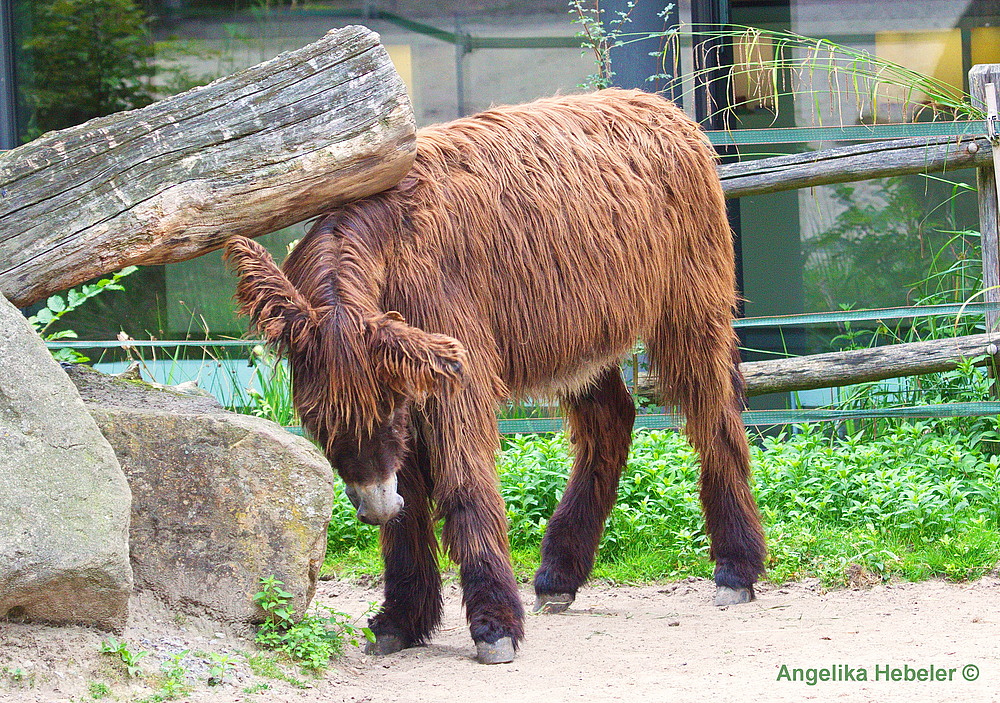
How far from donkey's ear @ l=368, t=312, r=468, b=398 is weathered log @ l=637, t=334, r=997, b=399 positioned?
250cm

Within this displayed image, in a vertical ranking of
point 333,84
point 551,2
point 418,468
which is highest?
point 551,2

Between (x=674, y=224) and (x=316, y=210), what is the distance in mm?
1416

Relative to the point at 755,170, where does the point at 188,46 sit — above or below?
above

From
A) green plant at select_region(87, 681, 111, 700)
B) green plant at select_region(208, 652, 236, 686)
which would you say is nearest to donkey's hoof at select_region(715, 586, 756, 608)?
green plant at select_region(208, 652, 236, 686)

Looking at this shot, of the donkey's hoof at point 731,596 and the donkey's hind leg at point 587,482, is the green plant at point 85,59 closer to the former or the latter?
the donkey's hind leg at point 587,482

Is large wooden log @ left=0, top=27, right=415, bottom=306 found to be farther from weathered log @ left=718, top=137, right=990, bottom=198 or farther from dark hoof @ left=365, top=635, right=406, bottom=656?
weathered log @ left=718, top=137, right=990, bottom=198

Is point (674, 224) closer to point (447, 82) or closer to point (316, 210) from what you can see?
point (316, 210)

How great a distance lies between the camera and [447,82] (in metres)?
7.26

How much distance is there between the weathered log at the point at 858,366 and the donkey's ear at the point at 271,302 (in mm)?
2646

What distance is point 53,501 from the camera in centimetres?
269

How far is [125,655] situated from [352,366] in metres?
0.98

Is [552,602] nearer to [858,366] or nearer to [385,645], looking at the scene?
[385,645]

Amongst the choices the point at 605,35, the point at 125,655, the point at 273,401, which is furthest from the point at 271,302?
the point at 605,35

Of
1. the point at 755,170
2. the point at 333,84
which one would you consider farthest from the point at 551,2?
the point at 333,84
